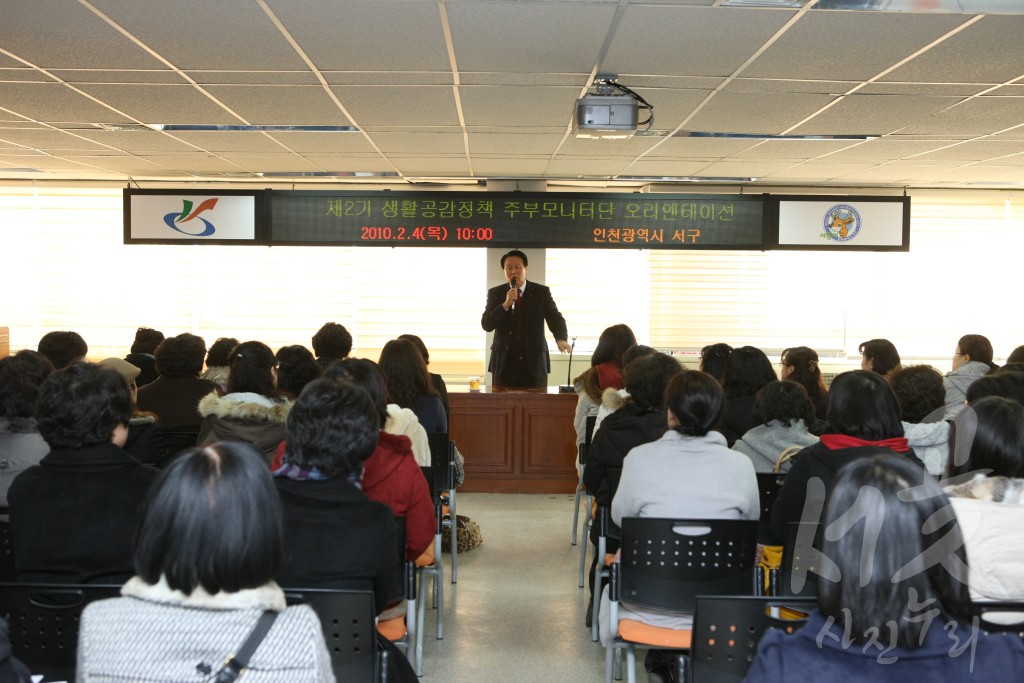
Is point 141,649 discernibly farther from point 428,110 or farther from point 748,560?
point 428,110

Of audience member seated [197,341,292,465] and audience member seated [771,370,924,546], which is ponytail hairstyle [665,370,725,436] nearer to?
audience member seated [771,370,924,546]

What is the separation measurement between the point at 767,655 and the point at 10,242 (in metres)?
10.2

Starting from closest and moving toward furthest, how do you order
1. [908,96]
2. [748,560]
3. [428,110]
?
1. [748,560]
2. [908,96]
3. [428,110]

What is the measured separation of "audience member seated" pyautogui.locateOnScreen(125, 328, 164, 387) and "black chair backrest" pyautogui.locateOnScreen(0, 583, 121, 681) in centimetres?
374

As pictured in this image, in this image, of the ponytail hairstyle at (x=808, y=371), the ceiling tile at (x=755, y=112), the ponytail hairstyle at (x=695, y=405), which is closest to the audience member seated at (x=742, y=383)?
the ponytail hairstyle at (x=808, y=371)

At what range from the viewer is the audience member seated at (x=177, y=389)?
427 centimetres

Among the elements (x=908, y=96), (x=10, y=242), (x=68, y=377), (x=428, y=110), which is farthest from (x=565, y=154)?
(x=10, y=242)

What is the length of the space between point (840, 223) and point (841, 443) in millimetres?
5183

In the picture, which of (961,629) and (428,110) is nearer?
(961,629)

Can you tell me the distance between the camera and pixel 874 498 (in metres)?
1.29

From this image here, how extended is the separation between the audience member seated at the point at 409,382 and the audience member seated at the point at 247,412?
0.77 meters

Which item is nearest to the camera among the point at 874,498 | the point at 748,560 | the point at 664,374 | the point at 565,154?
the point at 874,498

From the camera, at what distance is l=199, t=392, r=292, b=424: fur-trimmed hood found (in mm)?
3480

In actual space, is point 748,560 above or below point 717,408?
below
